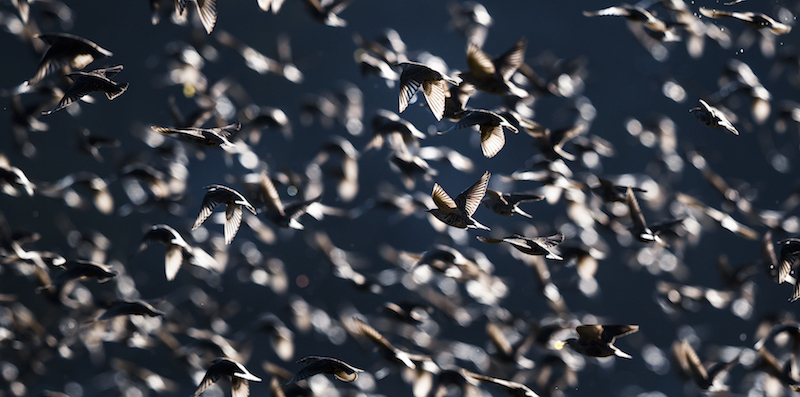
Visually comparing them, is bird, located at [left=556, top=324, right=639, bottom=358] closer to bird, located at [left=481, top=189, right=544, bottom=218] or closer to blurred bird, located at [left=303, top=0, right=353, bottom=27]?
bird, located at [left=481, top=189, right=544, bottom=218]

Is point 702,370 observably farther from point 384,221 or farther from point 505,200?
point 384,221

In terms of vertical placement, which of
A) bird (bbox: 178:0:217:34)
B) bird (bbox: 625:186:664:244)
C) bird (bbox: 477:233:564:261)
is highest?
bird (bbox: 178:0:217:34)

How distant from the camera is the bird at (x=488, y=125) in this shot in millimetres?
2006

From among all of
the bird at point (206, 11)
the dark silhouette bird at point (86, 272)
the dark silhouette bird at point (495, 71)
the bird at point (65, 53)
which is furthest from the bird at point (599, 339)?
the bird at point (65, 53)

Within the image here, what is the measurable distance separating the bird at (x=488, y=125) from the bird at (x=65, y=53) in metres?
1.43

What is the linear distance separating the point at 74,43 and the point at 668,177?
7796mm

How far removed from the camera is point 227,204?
7.11 feet

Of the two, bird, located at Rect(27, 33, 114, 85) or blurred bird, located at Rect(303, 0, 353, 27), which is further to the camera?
blurred bird, located at Rect(303, 0, 353, 27)

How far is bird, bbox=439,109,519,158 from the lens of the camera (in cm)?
201

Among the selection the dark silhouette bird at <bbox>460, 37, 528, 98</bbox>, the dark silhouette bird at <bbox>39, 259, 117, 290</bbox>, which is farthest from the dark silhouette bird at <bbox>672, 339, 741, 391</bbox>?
the dark silhouette bird at <bbox>39, 259, 117, 290</bbox>

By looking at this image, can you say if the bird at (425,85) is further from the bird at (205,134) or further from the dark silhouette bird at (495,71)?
the bird at (205,134)

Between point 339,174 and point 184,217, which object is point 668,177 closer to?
point 339,174

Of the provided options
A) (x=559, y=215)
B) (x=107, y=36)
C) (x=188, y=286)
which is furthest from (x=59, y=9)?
(x=559, y=215)

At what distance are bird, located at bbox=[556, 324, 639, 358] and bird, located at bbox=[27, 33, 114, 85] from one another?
7.39 ft
